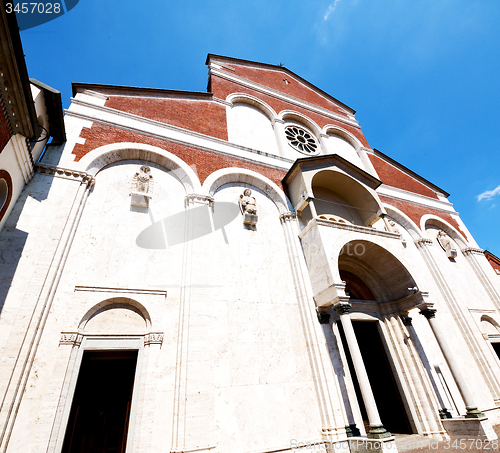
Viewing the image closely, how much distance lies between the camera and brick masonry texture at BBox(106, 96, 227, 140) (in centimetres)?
1030

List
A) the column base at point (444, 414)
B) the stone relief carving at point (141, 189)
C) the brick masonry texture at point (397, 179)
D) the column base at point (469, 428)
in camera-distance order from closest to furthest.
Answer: the column base at point (469, 428) → the stone relief carving at point (141, 189) → the column base at point (444, 414) → the brick masonry texture at point (397, 179)

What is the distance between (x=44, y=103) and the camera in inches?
288

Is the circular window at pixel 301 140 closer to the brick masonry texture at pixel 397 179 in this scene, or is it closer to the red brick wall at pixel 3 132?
the brick masonry texture at pixel 397 179

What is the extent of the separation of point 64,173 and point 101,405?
720cm

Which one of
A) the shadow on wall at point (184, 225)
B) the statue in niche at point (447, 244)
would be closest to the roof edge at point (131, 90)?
the shadow on wall at point (184, 225)

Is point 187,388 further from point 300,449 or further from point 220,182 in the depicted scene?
point 220,182

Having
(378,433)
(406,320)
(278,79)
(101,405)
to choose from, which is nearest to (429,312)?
(406,320)

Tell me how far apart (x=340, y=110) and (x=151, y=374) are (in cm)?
1928

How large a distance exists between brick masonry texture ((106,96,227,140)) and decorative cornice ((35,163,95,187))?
3685 millimetres

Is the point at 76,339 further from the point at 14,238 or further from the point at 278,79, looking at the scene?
the point at 278,79

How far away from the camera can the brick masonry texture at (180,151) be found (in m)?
8.51

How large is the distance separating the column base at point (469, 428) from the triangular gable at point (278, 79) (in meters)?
16.7

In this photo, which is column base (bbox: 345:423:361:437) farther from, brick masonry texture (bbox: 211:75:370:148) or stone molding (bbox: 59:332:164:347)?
brick masonry texture (bbox: 211:75:370:148)

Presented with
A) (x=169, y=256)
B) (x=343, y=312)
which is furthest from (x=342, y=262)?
(x=169, y=256)
